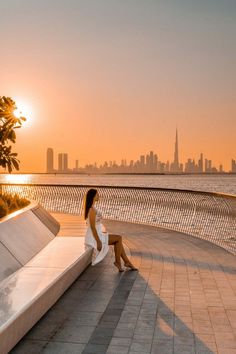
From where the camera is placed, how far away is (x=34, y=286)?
20.2 ft

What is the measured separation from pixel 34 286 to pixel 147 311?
184cm

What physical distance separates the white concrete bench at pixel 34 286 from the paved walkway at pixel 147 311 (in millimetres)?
304

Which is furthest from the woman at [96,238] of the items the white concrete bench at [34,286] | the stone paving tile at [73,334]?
the stone paving tile at [73,334]

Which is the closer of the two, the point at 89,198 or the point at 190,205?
the point at 89,198

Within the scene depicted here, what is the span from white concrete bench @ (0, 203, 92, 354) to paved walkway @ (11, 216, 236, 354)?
30cm

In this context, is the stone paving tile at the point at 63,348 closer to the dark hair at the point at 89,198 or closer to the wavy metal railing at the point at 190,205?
the dark hair at the point at 89,198

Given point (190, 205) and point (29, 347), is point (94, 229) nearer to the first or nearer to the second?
point (29, 347)

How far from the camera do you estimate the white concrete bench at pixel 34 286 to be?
5039mm

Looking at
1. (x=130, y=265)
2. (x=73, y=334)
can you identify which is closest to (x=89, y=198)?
(x=130, y=265)

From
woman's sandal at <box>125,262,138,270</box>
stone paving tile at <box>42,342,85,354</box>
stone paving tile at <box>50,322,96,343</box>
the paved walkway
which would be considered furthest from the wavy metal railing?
stone paving tile at <box>42,342,85,354</box>

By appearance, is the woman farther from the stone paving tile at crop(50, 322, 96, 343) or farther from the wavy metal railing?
the wavy metal railing

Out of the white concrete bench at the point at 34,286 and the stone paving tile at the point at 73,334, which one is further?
the stone paving tile at the point at 73,334

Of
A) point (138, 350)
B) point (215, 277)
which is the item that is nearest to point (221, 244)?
point (215, 277)

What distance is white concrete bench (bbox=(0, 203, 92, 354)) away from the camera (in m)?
5.04
